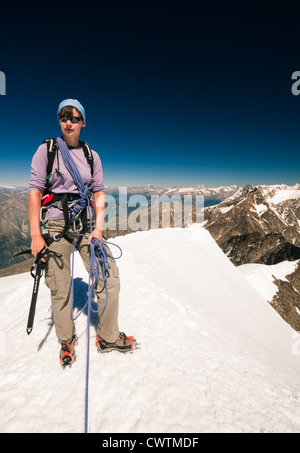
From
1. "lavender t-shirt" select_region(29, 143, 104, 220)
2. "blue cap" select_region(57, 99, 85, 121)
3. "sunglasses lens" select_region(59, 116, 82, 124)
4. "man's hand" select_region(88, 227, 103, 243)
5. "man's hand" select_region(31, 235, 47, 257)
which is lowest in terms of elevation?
"man's hand" select_region(31, 235, 47, 257)

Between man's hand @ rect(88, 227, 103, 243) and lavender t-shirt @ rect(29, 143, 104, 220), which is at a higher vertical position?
lavender t-shirt @ rect(29, 143, 104, 220)

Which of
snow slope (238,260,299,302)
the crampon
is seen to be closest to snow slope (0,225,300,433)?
the crampon

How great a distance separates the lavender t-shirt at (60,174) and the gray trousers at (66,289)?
59 cm

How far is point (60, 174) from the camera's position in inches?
150

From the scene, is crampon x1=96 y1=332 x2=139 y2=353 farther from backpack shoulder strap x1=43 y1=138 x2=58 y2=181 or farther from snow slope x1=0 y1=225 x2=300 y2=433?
backpack shoulder strap x1=43 y1=138 x2=58 y2=181

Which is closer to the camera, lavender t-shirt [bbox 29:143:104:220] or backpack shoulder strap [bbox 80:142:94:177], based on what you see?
lavender t-shirt [bbox 29:143:104:220]

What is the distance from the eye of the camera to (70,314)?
14.0 feet

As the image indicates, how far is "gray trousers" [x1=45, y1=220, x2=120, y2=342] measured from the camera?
395cm

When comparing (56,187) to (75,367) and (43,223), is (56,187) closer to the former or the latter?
(43,223)

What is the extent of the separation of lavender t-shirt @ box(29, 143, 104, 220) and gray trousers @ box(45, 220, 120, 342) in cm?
59

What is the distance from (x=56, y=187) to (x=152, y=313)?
4.98m

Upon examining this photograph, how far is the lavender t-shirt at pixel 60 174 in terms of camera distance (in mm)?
3674

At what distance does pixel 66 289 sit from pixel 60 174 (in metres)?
2.24

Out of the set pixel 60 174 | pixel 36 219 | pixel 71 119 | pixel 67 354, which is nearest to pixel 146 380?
pixel 67 354
